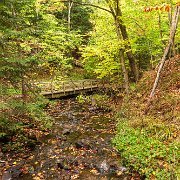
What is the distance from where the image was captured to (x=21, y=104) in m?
11.0

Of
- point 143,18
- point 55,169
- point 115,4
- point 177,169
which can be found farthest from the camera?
point 143,18

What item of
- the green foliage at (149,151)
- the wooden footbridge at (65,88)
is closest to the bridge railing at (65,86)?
the wooden footbridge at (65,88)

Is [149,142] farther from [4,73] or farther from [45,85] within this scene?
[45,85]

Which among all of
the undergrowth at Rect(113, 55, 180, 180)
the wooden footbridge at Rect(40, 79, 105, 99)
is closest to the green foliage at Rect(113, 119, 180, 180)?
the undergrowth at Rect(113, 55, 180, 180)

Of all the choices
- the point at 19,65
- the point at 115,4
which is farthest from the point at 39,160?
the point at 115,4

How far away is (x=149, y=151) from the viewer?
849 centimetres

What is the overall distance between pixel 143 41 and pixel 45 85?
9020mm

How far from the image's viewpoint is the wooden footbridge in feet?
66.6

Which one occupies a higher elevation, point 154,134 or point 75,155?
point 154,134

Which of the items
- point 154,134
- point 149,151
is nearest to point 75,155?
point 149,151

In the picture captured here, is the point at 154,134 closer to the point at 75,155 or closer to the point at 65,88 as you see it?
the point at 75,155

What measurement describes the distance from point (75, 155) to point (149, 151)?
3.19 metres

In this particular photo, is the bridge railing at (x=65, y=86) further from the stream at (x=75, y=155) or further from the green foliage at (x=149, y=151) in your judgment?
the green foliage at (x=149, y=151)

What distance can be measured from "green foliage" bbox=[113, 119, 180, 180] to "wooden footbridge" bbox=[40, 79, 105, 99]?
10.3 metres
